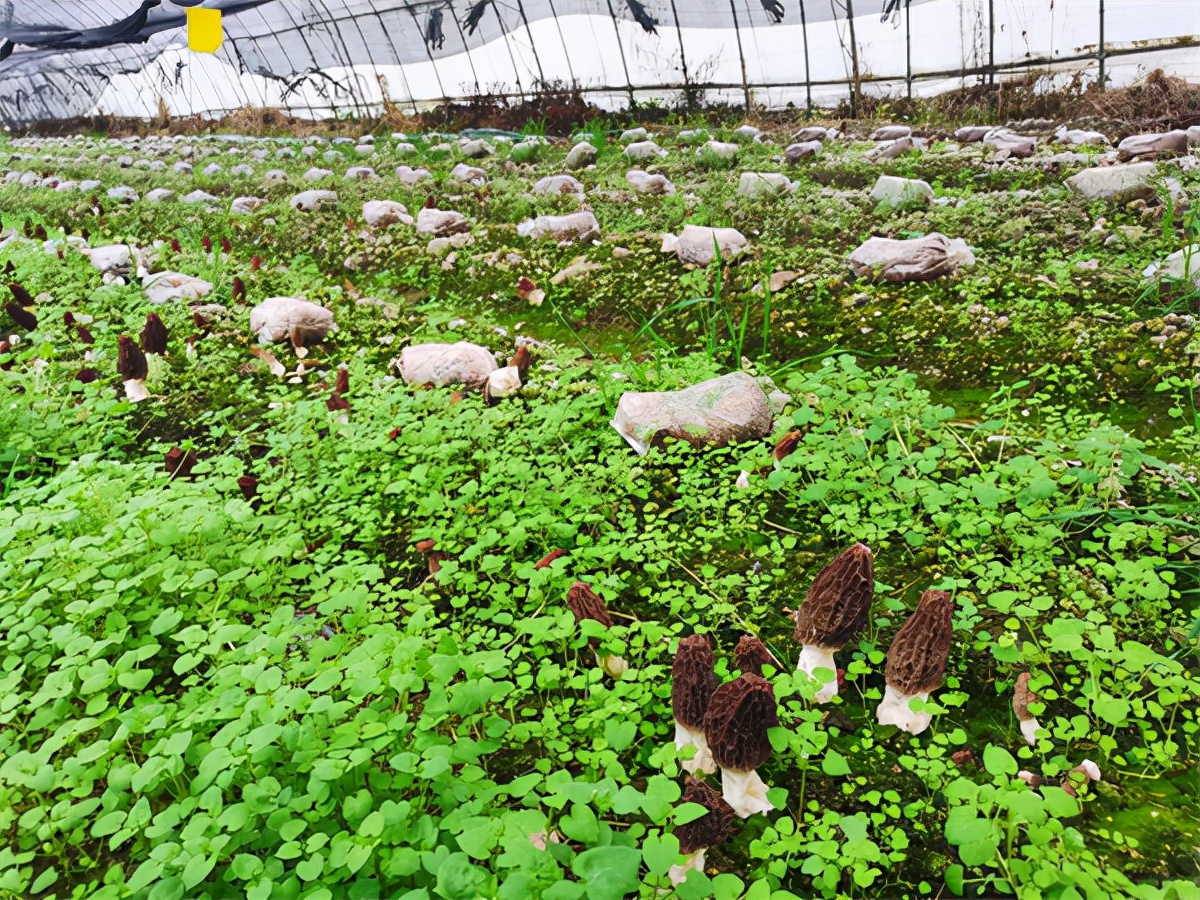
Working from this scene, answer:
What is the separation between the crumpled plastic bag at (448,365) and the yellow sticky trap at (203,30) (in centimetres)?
357

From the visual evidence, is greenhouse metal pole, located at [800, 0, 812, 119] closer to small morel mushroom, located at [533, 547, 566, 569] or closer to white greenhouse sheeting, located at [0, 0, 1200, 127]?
white greenhouse sheeting, located at [0, 0, 1200, 127]

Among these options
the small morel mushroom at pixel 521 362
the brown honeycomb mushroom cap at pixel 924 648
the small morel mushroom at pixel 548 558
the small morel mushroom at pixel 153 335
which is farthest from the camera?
the small morel mushroom at pixel 153 335

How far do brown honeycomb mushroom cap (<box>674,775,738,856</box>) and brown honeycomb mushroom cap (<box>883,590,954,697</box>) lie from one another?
0.53 m

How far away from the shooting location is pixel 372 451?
2.98m

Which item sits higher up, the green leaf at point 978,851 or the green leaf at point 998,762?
the green leaf at point 978,851

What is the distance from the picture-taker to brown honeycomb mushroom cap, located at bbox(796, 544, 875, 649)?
68.5 inches

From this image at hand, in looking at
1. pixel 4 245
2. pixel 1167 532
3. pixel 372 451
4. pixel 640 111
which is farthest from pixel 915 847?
pixel 4 245

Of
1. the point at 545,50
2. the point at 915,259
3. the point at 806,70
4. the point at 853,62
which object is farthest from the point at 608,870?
the point at 545,50

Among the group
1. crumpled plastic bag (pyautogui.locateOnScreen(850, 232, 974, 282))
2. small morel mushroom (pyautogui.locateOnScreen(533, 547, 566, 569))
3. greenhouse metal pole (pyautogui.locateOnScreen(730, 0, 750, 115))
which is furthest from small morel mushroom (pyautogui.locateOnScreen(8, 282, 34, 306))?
crumpled plastic bag (pyautogui.locateOnScreen(850, 232, 974, 282))

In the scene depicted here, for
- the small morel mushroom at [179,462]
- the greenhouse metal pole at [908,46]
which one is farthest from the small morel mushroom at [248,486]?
the greenhouse metal pole at [908,46]

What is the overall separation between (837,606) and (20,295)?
5.71 metres

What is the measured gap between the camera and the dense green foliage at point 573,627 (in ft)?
4.55

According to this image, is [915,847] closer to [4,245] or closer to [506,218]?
[506,218]

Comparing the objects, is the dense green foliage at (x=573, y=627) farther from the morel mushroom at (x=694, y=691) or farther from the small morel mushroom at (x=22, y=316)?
the small morel mushroom at (x=22, y=316)
